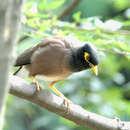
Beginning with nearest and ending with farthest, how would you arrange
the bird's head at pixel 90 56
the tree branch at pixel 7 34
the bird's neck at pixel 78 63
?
the tree branch at pixel 7 34, the bird's head at pixel 90 56, the bird's neck at pixel 78 63

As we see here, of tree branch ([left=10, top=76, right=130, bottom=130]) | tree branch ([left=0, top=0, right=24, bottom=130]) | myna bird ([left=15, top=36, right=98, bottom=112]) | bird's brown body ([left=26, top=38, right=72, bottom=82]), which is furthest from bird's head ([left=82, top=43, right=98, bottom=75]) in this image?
tree branch ([left=0, top=0, right=24, bottom=130])

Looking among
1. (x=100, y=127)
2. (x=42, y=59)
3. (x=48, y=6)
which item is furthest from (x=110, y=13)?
(x=100, y=127)

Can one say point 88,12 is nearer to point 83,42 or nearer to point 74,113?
point 83,42

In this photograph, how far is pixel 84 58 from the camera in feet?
9.12

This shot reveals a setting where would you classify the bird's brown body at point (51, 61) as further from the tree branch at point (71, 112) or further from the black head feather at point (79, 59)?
the tree branch at point (71, 112)

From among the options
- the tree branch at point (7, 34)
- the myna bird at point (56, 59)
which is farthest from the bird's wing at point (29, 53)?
the tree branch at point (7, 34)

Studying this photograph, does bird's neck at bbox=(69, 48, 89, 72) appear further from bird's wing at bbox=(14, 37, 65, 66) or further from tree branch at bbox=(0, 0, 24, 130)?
tree branch at bbox=(0, 0, 24, 130)

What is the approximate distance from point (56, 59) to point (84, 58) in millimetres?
253

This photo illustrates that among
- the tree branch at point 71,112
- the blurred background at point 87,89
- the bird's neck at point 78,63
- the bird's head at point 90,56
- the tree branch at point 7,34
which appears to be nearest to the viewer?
the tree branch at point 7,34

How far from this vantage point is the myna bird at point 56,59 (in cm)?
272

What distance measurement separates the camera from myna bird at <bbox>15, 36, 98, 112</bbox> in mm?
2719

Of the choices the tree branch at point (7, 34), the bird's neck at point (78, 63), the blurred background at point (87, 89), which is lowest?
the blurred background at point (87, 89)

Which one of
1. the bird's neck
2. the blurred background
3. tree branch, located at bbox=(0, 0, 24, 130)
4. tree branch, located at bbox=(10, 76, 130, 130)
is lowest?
the blurred background

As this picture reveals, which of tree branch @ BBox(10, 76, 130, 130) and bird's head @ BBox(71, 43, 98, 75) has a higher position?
bird's head @ BBox(71, 43, 98, 75)
